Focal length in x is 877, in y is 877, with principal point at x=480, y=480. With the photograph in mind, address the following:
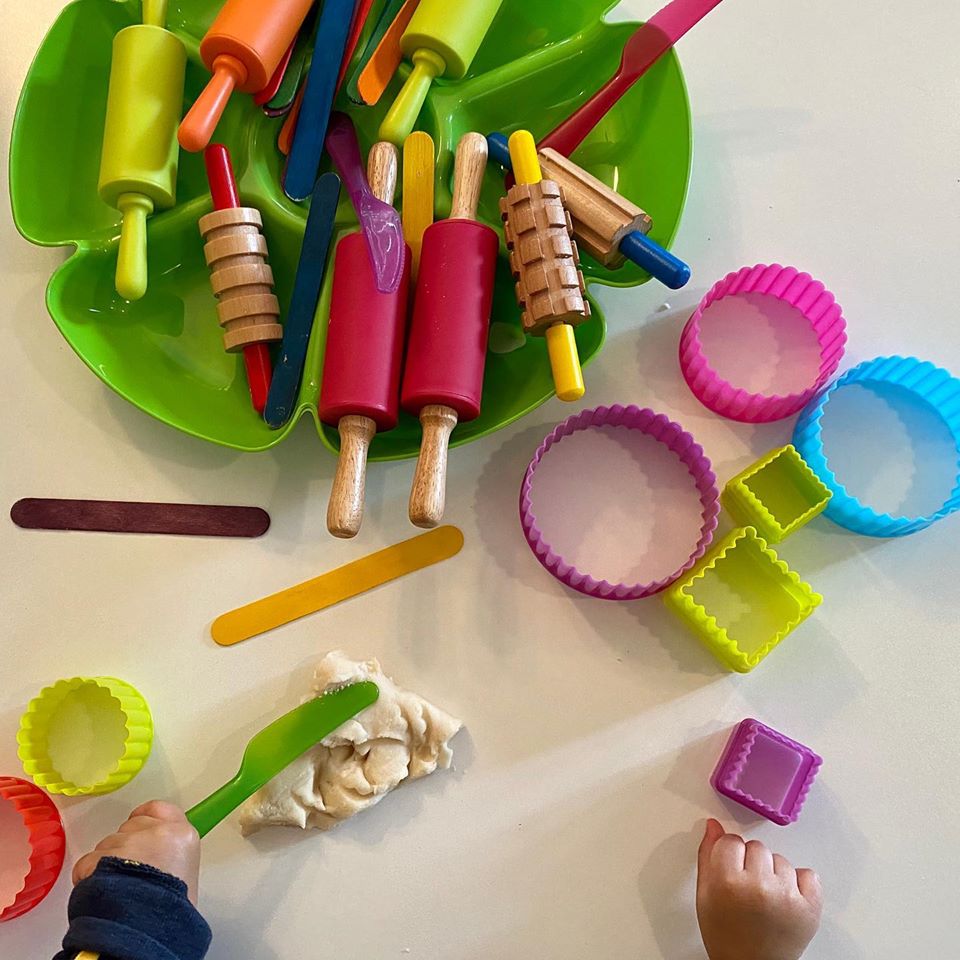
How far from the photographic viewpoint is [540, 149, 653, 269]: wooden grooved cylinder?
0.82 metres

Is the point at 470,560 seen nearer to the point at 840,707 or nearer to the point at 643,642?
the point at 643,642

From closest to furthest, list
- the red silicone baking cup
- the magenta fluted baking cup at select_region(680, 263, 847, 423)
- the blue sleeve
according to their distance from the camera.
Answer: the blue sleeve, the red silicone baking cup, the magenta fluted baking cup at select_region(680, 263, 847, 423)

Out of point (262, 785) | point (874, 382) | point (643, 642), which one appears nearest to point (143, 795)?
point (262, 785)

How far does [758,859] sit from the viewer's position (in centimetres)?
82

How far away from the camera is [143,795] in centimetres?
85

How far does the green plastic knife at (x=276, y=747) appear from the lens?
31.4 inches

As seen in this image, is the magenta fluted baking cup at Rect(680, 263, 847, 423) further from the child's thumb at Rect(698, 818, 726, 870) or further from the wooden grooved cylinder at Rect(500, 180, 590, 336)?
the child's thumb at Rect(698, 818, 726, 870)

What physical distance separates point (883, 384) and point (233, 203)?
2.29 feet

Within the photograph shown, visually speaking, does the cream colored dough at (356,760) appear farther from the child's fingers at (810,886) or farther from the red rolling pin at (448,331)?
the child's fingers at (810,886)

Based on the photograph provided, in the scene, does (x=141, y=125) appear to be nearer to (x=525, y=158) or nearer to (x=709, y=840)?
(x=525, y=158)

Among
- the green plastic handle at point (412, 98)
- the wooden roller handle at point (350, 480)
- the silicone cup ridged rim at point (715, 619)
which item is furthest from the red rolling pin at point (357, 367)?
the silicone cup ridged rim at point (715, 619)

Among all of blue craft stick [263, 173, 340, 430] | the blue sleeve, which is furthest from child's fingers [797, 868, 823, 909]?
blue craft stick [263, 173, 340, 430]

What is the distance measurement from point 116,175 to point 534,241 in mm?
402

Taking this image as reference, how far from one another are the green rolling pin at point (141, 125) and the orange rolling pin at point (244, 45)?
0.05 m
